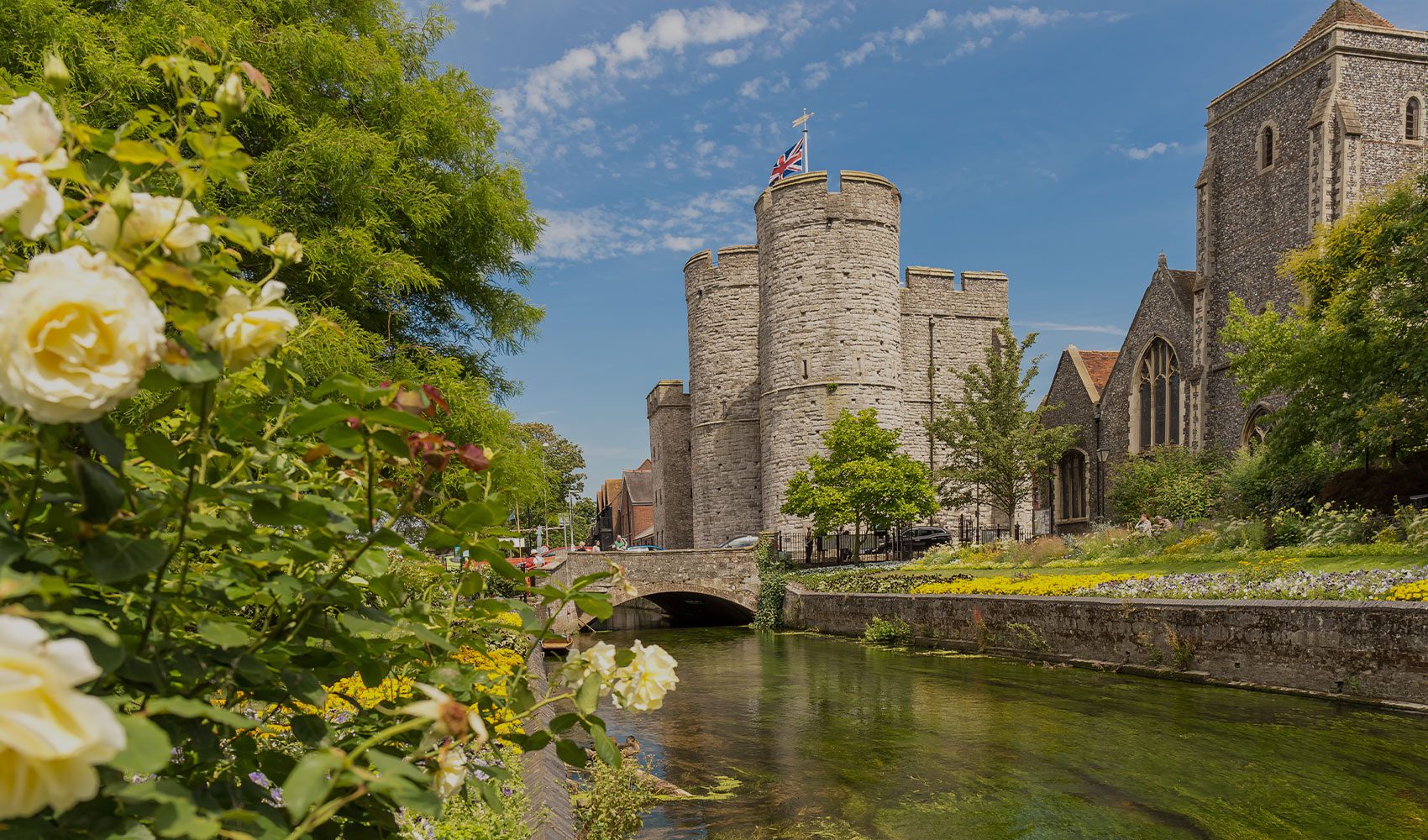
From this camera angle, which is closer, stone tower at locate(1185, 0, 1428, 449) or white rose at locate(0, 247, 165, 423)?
white rose at locate(0, 247, 165, 423)

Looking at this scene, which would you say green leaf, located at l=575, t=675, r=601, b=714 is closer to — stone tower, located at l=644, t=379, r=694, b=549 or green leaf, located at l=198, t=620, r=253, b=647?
green leaf, located at l=198, t=620, r=253, b=647

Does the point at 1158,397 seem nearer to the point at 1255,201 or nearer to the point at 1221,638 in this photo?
the point at 1255,201

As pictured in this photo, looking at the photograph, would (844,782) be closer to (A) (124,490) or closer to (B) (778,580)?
(A) (124,490)

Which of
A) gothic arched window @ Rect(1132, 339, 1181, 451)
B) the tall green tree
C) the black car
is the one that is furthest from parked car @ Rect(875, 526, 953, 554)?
the tall green tree

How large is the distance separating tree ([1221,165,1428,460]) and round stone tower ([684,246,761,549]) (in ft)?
66.9

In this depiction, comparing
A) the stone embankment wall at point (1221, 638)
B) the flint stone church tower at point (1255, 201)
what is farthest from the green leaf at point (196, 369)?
the flint stone church tower at point (1255, 201)

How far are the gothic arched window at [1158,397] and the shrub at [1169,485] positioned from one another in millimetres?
1421

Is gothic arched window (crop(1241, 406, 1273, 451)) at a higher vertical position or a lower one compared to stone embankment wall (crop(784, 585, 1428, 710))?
higher

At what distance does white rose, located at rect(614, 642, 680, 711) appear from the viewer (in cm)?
197

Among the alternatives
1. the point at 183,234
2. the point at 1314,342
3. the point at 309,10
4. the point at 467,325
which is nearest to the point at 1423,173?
the point at 1314,342

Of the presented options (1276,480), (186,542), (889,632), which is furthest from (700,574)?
(186,542)

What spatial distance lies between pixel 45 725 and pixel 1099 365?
4374 cm

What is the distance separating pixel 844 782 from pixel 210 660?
24.0ft

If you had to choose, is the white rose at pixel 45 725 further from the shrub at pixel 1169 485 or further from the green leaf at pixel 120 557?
the shrub at pixel 1169 485
